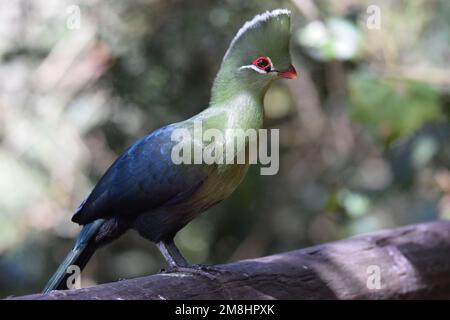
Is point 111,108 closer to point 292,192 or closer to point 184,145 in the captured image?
point 292,192

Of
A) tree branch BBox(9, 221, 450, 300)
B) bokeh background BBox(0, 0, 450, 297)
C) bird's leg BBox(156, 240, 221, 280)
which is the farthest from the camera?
bokeh background BBox(0, 0, 450, 297)

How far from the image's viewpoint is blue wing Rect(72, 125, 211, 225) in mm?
2484

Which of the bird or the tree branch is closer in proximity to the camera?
the tree branch

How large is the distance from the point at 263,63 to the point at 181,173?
1.51 ft

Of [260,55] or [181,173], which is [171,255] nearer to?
[181,173]

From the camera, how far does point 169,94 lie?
434cm

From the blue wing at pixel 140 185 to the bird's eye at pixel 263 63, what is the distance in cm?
36

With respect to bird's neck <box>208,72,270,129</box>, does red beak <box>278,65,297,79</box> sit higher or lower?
higher

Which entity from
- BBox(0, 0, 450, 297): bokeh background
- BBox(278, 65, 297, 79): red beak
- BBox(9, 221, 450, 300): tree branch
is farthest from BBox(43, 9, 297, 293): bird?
BBox(0, 0, 450, 297): bokeh background

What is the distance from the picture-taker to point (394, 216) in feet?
16.2

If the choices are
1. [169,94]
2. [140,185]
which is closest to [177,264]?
[140,185]

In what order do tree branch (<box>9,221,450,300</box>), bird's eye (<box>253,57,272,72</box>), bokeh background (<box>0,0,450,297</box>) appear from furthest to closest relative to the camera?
bokeh background (<box>0,0,450,297</box>) < bird's eye (<box>253,57,272,72</box>) < tree branch (<box>9,221,450,300</box>)

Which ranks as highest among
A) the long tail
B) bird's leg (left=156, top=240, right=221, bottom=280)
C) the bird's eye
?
the bird's eye

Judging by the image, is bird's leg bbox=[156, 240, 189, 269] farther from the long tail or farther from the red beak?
the red beak
